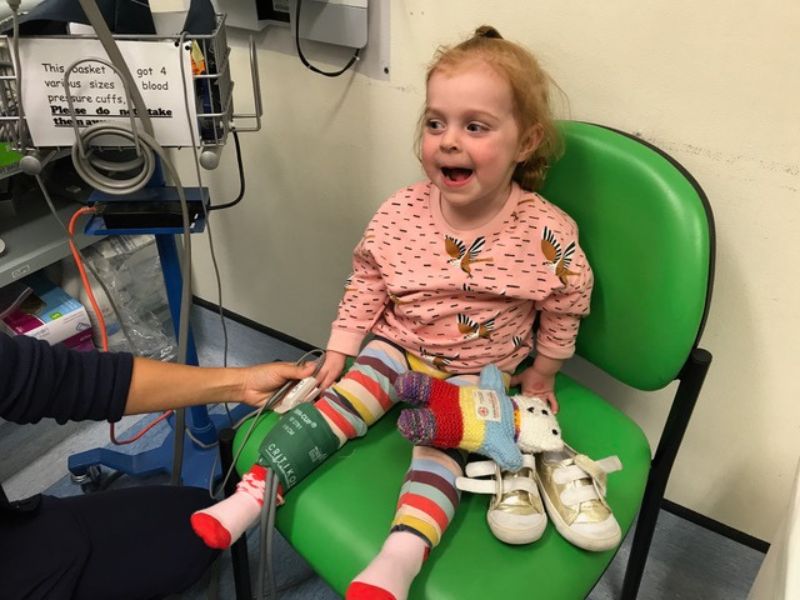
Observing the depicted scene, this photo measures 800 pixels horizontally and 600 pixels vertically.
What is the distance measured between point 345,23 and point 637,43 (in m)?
0.47

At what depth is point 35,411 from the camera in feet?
2.69

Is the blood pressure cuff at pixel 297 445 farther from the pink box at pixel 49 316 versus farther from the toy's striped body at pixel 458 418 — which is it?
the pink box at pixel 49 316

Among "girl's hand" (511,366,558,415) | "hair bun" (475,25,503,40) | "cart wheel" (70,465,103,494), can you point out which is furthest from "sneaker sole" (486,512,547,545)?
"cart wheel" (70,465,103,494)

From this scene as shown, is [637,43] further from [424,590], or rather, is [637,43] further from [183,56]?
[424,590]

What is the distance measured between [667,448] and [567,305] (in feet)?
0.78

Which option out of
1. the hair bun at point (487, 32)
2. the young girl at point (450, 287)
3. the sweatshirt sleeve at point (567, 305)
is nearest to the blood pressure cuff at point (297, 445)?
the young girl at point (450, 287)

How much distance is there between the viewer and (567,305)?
3.01 ft

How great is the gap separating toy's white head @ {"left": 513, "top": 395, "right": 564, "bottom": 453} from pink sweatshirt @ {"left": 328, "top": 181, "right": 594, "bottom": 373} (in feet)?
0.41

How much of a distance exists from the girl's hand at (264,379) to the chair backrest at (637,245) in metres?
0.44

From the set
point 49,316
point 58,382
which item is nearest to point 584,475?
point 58,382

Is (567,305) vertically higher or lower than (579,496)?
higher

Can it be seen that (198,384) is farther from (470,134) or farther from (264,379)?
(470,134)

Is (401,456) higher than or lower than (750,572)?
higher

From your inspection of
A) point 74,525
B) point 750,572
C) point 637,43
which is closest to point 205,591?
point 74,525
